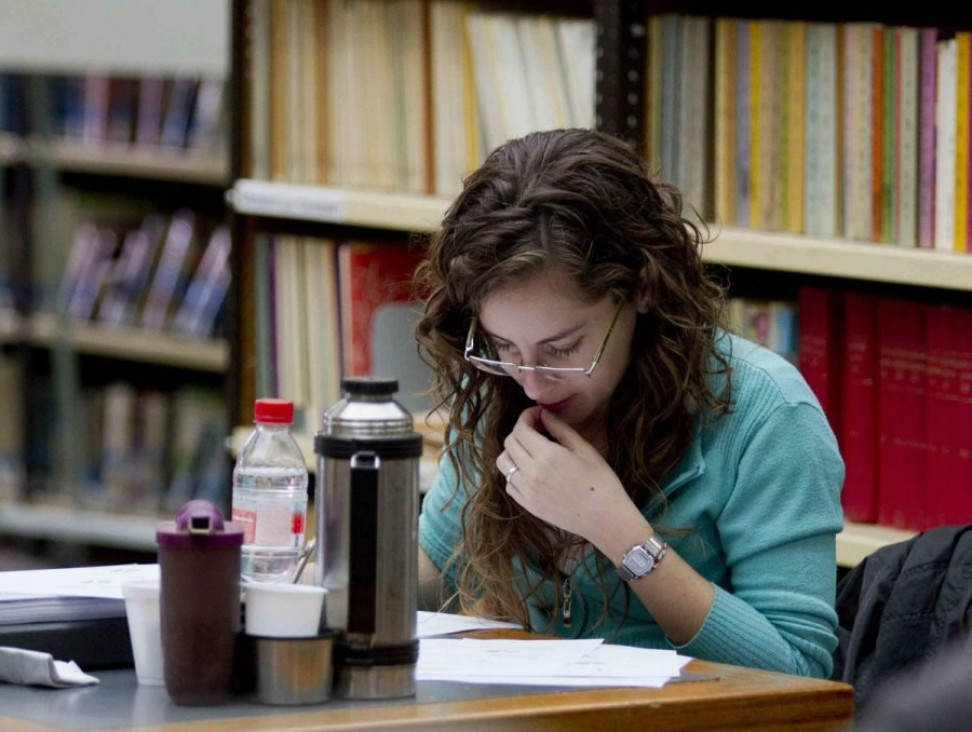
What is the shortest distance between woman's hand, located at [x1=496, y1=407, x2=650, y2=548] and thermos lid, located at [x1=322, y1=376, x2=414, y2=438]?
1.03ft

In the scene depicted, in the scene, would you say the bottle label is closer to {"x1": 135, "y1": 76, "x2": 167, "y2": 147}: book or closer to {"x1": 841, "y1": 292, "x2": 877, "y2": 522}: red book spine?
{"x1": 841, "y1": 292, "x2": 877, "y2": 522}: red book spine

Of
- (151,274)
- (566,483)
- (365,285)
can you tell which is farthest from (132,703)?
(151,274)

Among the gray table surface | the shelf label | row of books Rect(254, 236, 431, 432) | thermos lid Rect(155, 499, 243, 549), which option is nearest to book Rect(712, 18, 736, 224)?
row of books Rect(254, 236, 431, 432)

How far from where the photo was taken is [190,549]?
1.22 metres


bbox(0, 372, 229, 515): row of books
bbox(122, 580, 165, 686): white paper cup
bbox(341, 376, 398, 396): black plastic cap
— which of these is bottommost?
bbox(0, 372, 229, 515): row of books

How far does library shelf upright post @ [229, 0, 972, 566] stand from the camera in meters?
2.21

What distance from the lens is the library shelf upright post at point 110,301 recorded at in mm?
4312

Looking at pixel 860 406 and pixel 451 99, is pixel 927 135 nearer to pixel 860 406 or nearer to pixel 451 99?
pixel 860 406

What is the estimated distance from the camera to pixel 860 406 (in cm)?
226

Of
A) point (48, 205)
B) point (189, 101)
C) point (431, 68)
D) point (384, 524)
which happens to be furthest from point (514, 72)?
point (48, 205)

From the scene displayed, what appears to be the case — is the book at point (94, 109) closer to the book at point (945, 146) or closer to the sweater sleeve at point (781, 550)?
the book at point (945, 146)

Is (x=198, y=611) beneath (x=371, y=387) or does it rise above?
beneath

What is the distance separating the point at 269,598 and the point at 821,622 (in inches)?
22.5

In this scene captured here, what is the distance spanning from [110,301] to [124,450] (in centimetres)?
A: 42
